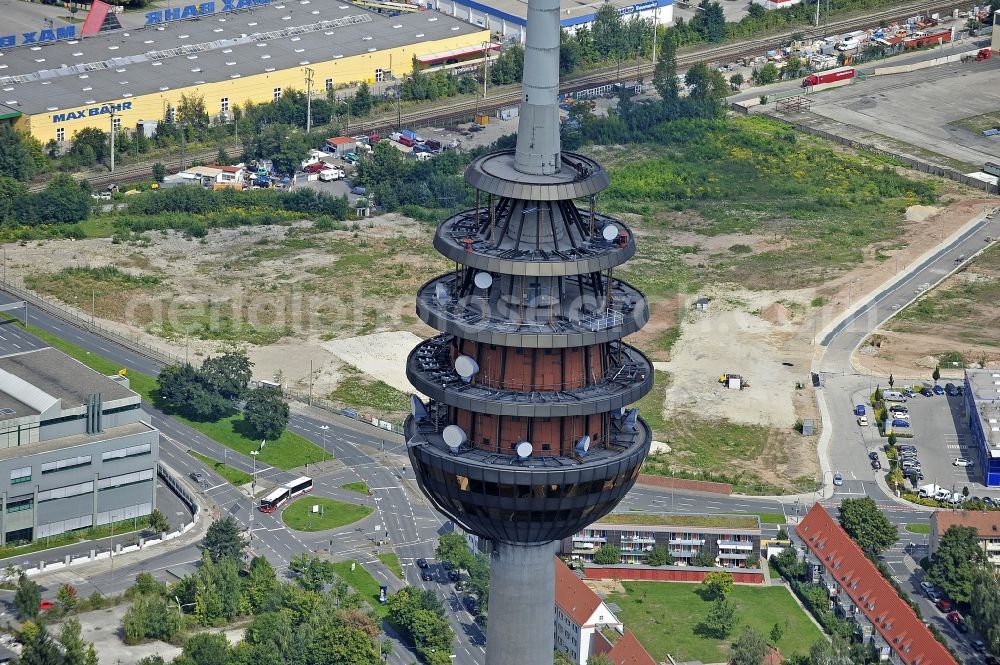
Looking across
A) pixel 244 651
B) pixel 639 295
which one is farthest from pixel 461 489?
pixel 244 651

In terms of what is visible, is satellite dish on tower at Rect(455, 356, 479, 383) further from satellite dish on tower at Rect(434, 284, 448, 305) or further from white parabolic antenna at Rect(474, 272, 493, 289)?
white parabolic antenna at Rect(474, 272, 493, 289)

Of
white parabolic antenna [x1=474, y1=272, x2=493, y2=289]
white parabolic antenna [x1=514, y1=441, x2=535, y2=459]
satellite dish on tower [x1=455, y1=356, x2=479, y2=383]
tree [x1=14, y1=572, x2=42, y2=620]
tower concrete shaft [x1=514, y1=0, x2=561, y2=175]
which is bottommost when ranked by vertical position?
tree [x1=14, y1=572, x2=42, y2=620]

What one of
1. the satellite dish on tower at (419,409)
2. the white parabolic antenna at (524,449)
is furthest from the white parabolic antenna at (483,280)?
the satellite dish on tower at (419,409)

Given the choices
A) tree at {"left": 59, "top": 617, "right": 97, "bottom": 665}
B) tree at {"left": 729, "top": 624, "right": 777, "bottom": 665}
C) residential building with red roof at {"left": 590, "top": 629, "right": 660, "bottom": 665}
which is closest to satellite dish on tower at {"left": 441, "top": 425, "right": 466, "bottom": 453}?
residential building with red roof at {"left": 590, "top": 629, "right": 660, "bottom": 665}

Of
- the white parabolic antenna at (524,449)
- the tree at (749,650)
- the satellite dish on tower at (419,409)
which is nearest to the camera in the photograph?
the white parabolic antenna at (524,449)

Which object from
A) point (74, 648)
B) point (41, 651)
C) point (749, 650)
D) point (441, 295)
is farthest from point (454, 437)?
point (749, 650)

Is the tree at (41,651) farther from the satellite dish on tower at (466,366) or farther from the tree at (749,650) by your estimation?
the satellite dish on tower at (466,366)

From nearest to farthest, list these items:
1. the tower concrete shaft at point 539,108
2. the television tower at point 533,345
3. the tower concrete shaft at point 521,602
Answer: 1. the television tower at point 533,345
2. the tower concrete shaft at point 539,108
3. the tower concrete shaft at point 521,602

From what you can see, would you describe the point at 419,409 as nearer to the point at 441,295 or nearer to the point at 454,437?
the point at 454,437
